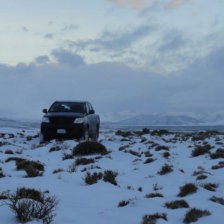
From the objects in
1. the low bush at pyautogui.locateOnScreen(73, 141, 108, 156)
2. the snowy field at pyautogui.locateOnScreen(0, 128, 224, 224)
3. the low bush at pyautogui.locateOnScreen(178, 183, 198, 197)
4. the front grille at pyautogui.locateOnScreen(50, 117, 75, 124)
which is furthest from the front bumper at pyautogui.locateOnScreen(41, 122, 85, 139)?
the low bush at pyautogui.locateOnScreen(178, 183, 198, 197)

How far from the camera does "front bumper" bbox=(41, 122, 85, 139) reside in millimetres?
16062

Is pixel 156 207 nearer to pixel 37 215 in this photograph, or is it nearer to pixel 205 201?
pixel 205 201

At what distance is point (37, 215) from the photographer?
13.2 feet

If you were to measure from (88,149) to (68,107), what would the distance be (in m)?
5.07

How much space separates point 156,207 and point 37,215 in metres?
2.07

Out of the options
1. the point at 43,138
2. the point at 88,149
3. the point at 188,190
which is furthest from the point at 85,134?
the point at 188,190

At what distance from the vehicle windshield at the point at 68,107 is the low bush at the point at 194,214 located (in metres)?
12.5

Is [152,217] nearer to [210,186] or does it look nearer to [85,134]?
[210,186]

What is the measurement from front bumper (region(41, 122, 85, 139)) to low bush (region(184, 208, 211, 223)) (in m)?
11.7

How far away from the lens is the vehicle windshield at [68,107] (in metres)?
17.0

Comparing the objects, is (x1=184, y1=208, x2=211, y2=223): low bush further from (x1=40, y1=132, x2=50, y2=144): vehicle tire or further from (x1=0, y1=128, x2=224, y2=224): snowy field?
(x1=40, y1=132, x2=50, y2=144): vehicle tire

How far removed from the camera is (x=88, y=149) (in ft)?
41.4

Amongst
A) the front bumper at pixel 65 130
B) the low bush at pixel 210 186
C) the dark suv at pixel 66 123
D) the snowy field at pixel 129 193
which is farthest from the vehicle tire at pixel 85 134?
the low bush at pixel 210 186

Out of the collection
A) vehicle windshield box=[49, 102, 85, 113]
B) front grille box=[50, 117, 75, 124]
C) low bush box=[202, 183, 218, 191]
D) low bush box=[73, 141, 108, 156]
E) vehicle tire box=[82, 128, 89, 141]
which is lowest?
low bush box=[202, 183, 218, 191]
